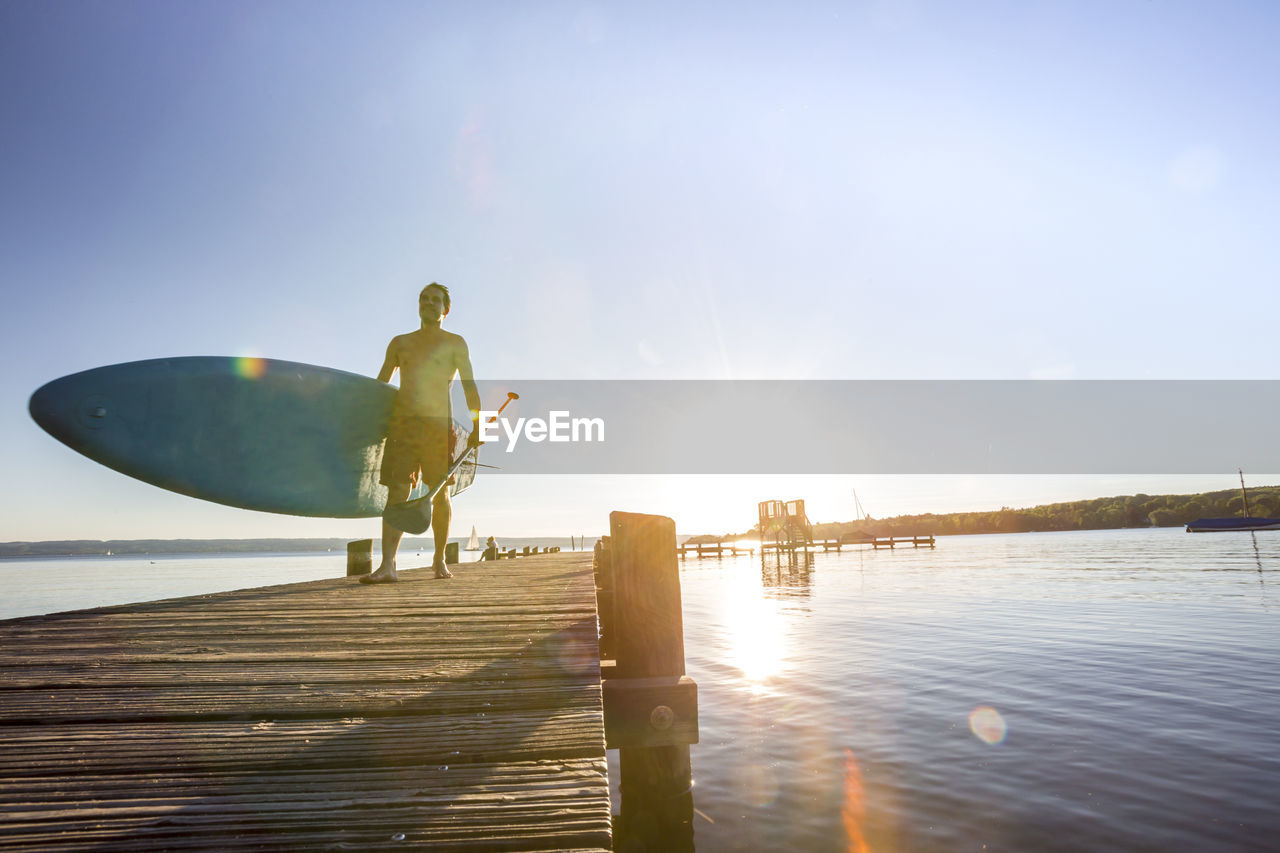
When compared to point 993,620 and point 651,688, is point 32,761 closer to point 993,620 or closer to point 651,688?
point 651,688

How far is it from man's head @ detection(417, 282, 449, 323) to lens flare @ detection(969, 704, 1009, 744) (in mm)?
6250

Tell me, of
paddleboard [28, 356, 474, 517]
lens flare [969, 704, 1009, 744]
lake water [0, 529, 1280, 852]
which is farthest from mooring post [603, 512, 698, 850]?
paddleboard [28, 356, 474, 517]

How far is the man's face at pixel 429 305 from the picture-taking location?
604cm

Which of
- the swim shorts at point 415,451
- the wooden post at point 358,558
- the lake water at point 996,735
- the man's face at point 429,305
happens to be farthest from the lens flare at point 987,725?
the wooden post at point 358,558

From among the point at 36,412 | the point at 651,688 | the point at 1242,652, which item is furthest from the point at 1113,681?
the point at 36,412

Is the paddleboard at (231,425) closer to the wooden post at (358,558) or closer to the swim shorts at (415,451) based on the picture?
the swim shorts at (415,451)

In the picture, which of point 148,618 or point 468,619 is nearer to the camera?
point 468,619

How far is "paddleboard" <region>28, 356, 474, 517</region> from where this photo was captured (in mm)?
5379

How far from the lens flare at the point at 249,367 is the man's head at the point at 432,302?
5.23ft

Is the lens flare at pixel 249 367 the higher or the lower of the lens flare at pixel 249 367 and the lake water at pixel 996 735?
the higher

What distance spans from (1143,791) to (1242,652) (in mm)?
6634

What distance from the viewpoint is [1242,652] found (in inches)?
331

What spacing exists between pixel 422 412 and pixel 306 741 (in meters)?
4.57

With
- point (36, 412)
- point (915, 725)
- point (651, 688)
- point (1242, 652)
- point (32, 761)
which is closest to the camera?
point (32, 761)
